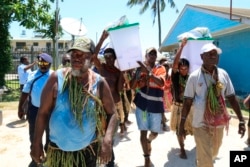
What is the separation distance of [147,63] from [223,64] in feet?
34.2

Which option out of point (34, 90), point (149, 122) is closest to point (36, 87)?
point (34, 90)

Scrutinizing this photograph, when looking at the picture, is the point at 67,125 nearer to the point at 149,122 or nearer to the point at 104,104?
the point at 104,104

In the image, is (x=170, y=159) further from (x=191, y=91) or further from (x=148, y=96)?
(x=191, y=91)

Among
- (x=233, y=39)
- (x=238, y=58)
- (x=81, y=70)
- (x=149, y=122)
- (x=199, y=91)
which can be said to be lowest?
(x=149, y=122)

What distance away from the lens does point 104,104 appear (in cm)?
310

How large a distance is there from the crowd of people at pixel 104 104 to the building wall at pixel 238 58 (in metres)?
7.38

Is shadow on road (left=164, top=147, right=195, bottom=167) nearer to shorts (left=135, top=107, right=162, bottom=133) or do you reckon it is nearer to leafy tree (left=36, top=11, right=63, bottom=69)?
shorts (left=135, top=107, right=162, bottom=133)

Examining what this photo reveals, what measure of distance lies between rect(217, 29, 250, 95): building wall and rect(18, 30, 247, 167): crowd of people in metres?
7.38

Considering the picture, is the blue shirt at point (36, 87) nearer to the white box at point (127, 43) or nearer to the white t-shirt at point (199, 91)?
the white box at point (127, 43)

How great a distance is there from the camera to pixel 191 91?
420 centimetres

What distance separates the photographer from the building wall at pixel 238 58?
12.8m

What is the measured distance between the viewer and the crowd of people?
291cm

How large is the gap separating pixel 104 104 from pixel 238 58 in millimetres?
11396

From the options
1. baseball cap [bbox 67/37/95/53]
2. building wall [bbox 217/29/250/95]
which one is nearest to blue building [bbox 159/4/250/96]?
building wall [bbox 217/29/250/95]
